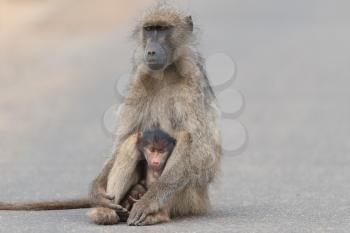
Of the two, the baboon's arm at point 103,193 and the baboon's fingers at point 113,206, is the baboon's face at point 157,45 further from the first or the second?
the baboon's fingers at point 113,206

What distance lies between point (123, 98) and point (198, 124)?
78 centimetres

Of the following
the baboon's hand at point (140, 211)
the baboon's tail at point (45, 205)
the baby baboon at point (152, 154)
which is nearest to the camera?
the baboon's hand at point (140, 211)

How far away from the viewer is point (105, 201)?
911 cm

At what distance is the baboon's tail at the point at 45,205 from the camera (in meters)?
9.87

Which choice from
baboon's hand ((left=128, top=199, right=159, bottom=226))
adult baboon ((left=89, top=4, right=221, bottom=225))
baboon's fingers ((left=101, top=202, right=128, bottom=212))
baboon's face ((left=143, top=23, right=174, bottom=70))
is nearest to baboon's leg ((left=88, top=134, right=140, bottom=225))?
adult baboon ((left=89, top=4, right=221, bottom=225))

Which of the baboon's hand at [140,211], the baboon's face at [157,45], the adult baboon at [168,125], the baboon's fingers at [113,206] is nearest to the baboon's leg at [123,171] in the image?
the adult baboon at [168,125]

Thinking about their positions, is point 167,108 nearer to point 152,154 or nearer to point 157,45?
point 152,154

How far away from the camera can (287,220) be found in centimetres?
924

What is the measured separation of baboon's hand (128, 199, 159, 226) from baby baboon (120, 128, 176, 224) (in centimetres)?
25

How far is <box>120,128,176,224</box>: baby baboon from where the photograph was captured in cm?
923

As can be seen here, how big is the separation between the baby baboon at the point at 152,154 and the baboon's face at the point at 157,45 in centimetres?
52

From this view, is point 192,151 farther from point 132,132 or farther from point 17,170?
point 17,170

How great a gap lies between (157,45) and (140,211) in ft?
4.50

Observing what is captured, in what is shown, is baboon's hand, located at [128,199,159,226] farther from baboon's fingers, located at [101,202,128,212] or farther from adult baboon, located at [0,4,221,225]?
baboon's fingers, located at [101,202,128,212]
